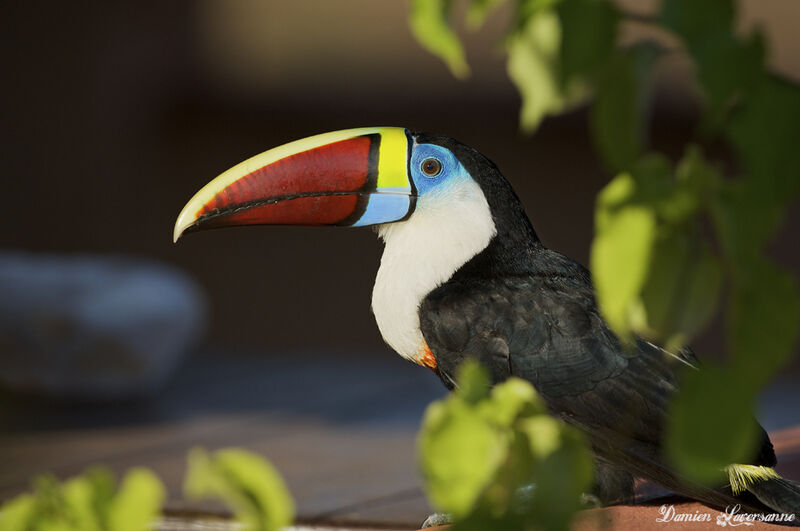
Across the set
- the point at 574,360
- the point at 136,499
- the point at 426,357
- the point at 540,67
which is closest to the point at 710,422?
the point at 540,67

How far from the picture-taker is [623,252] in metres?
0.63

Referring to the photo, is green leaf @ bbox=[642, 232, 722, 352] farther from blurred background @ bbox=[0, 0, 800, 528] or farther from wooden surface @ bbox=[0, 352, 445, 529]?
blurred background @ bbox=[0, 0, 800, 528]

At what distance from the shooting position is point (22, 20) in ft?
16.7

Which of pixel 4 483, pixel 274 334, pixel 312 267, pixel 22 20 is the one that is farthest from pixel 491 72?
pixel 4 483

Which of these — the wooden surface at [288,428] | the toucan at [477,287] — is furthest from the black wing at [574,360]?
the wooden surface at [288,428]

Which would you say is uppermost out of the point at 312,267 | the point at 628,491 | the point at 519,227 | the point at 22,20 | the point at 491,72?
the point at 22,20

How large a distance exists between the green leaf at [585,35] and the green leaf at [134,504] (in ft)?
1.11

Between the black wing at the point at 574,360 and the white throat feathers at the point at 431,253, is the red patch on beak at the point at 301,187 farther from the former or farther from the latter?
the black wing at the point at 574,360

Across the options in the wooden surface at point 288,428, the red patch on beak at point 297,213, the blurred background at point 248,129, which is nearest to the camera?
the red patch on beak at point 297,213

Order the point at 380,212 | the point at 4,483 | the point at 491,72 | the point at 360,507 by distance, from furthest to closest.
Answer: the point at 491,72, the point at 4,483, the point at 360,507, the point at 380,212

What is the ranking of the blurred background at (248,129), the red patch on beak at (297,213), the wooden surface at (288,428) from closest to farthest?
the red patch on beak at (297,213), the wooden surface at (288,428), the blurred background at (248,129)

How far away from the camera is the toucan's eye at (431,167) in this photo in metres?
1.83

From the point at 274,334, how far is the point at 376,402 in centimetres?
121

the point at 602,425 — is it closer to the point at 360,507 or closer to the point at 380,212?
the point at 380,212
